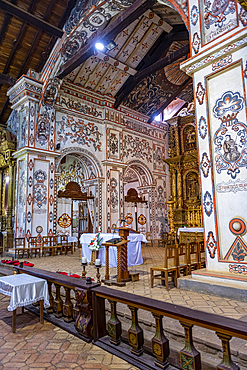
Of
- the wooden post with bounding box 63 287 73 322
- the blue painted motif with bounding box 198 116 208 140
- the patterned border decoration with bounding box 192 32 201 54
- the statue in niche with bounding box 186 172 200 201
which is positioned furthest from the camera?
the statue in niche with bounding box 186 172 200 201

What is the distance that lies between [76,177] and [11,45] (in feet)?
20.2

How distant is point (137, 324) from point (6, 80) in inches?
401

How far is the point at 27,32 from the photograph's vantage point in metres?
8.77

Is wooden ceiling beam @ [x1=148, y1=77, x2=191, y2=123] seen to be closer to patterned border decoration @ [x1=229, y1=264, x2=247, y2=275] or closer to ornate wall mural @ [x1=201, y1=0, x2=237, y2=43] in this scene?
ornate wall mural @ [x1=201, y1=0, x2=237, y2=43]

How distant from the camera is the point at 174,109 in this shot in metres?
16.2

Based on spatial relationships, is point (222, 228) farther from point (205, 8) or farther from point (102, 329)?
point (205, 8)

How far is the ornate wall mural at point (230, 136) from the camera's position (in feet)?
12.6

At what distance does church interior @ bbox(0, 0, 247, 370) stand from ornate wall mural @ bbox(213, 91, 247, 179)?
18 millimetres

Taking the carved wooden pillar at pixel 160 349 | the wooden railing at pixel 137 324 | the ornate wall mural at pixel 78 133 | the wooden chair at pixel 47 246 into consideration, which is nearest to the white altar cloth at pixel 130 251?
the wooden chair at pixel 47 246

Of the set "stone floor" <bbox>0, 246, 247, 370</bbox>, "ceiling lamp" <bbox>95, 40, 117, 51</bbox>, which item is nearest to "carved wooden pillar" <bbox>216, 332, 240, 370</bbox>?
"stone floor" <bbox>0, 246, 247, 370</bbox>

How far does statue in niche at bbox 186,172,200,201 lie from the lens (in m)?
14.1

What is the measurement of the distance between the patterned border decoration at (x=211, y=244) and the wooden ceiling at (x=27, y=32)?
8.45 m

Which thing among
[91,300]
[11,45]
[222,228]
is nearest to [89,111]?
[11,45]

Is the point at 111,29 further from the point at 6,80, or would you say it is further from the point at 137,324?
the point at 137,324
